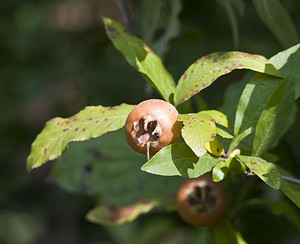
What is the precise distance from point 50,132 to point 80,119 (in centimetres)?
7

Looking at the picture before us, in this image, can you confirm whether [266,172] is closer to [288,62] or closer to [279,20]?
[288,62]

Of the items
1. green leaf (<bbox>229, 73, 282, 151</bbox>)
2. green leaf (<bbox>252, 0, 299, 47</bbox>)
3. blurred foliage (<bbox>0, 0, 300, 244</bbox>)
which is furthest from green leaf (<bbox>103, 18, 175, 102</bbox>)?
blurred foliage (<bbox>0, 0, 300, 244</bbox>)

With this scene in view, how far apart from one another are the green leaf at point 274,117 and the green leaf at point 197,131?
0.41 feet

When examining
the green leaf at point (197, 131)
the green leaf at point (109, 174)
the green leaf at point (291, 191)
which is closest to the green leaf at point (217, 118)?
the green leaf at point (197, 131)

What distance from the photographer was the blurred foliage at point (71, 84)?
1.71m

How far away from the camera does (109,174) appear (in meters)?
1.37

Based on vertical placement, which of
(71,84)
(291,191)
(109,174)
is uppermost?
(291,191)

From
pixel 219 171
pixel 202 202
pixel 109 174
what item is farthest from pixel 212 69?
pixel 109 174

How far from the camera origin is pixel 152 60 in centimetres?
94

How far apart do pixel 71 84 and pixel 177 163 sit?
5.66 ft

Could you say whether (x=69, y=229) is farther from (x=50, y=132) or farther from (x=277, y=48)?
(x=50, y=132)

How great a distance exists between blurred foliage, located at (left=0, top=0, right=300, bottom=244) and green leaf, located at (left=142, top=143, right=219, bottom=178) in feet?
2.36

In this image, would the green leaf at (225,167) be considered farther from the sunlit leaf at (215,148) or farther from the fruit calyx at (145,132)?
the fruit calyx at (145,132)

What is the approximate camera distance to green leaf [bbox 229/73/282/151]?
89 cm
